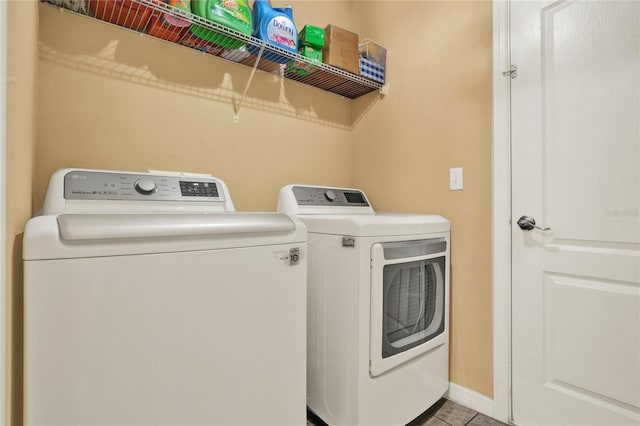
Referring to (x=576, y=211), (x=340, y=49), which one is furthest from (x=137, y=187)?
(x=576, y=211)

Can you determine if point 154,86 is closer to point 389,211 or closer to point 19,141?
point 19,141

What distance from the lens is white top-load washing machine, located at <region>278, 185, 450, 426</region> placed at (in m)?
1.26

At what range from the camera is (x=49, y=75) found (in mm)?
1298

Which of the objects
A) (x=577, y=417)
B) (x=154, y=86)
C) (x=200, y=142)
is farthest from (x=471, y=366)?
(x=154, y=86)

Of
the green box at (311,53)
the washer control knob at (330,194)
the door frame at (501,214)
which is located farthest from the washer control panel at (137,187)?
the door frame at (501,214)

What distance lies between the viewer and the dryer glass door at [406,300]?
129cm

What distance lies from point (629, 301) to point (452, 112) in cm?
113

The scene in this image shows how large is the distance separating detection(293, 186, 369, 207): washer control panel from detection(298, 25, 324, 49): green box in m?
0.80

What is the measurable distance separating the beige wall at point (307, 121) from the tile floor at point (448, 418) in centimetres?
13

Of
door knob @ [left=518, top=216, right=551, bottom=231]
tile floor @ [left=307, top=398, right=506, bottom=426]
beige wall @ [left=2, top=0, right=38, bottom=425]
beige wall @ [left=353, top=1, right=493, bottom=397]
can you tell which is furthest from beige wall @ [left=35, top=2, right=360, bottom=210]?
tile floor @ [left=307, top=398, right=506, bottom=426]

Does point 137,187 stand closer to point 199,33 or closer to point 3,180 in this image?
point 3,180

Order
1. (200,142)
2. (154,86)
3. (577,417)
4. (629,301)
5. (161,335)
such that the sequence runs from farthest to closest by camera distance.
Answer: (200,142), (154,86), (577,417), (629,301), (161,335)

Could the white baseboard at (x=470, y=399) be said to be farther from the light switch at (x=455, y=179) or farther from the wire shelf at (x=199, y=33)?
the wire shelf at (x=199, y=33)

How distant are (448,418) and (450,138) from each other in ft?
4.68
